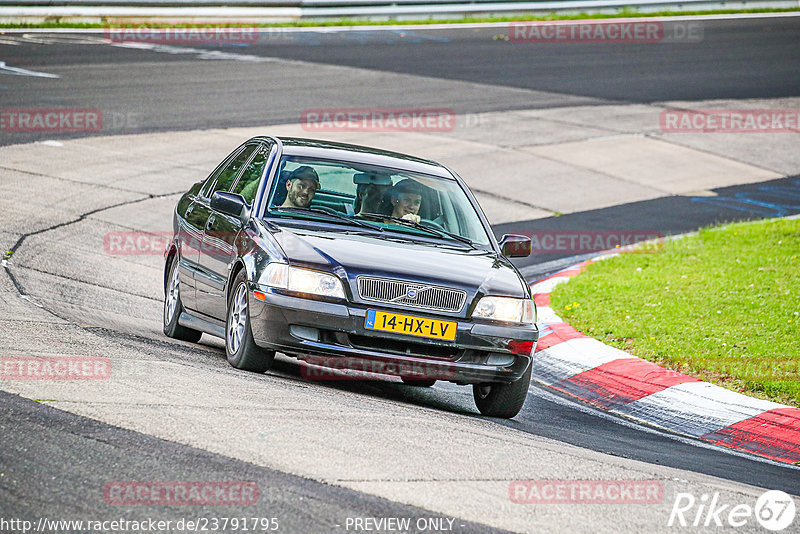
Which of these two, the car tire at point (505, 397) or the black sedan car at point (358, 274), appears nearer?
the black sedan car at point (358, 274)

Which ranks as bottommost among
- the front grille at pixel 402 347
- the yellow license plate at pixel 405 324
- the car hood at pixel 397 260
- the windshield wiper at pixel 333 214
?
the front grille at pixel 402 347

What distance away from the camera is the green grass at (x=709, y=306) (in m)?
9.12

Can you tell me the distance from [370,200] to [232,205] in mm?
961

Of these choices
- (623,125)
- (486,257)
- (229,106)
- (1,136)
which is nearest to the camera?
(486,257)

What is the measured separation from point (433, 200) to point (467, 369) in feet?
5.39

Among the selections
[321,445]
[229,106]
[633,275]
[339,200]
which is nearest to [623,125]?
[229,106]

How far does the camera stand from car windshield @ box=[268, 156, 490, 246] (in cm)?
814

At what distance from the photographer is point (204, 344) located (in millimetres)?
9367

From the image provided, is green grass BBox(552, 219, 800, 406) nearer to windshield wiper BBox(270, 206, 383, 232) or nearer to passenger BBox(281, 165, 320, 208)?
windshield wiper BBox(270, 206, 383, 232)

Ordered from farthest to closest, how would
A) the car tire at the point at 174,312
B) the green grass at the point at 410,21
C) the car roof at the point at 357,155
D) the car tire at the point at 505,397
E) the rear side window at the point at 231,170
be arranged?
the green grass at the point at 410,21 < the car tire at the point at 174,312 < the rear side window at the point at 231,170 < the car roof at the point at 357,155 < the car tire at the point at 505,397

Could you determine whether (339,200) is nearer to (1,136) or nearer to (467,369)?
(467,369)

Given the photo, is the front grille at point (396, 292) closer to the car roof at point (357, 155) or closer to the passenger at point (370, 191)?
the passenger at point (370, 191)

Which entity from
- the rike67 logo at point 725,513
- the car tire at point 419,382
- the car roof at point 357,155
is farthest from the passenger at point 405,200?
the rike67 logo at point 725,513

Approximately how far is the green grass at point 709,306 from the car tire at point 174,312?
3440 mm
